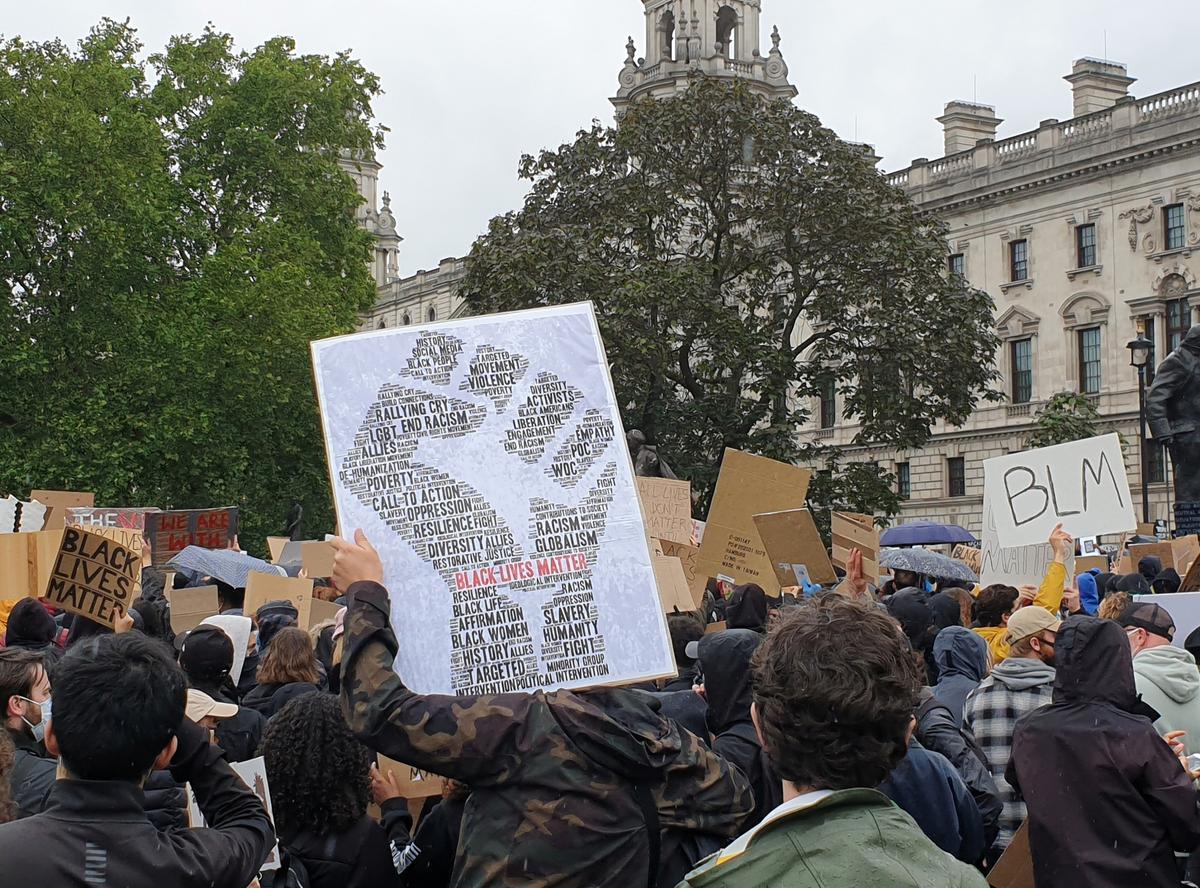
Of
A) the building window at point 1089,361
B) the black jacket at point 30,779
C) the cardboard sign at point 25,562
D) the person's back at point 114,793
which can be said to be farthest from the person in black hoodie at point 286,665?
the building window at point 1089,361

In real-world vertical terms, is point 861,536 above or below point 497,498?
below

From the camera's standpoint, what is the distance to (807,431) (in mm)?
62219

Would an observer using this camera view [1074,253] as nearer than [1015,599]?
No

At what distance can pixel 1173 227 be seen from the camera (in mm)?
48281

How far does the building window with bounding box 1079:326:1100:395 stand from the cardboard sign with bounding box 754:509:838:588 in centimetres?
4405

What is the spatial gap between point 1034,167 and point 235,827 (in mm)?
52382

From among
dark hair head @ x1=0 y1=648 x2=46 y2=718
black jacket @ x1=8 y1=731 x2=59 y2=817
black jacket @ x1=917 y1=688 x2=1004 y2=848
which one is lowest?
black jacket @ x1=917 y1=688 x2=1004 y2=848

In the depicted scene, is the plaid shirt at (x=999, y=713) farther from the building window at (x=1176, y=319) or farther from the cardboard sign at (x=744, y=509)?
the building window at (x=1176, y=319)

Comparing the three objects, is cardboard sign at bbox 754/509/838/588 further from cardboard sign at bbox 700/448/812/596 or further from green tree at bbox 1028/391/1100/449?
green tree at bbox 1028/391/1100/449

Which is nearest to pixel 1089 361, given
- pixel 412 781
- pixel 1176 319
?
pixel 1176 319

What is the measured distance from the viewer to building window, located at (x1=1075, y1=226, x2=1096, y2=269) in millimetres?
51156

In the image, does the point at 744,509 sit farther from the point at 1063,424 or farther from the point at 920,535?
the point at 1063,424

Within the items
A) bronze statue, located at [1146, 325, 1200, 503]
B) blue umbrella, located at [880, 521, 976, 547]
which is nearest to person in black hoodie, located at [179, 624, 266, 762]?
bronze statue, located at [1146, 325, 1200, 503]

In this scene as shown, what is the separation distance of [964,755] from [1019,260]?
51246mm
